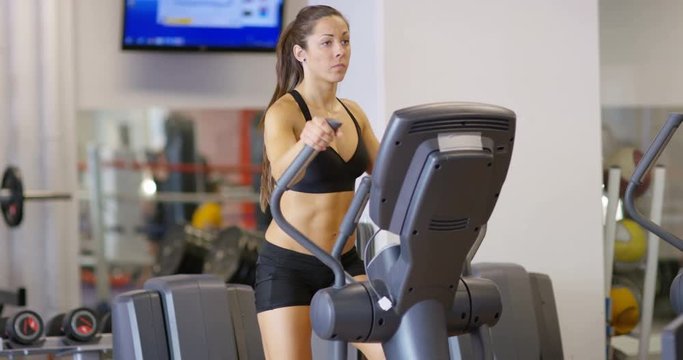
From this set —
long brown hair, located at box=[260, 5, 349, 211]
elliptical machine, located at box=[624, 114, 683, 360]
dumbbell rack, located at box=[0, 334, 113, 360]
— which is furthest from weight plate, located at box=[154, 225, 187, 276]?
elliptical machine, located at box=[624, 114, 683, 360]

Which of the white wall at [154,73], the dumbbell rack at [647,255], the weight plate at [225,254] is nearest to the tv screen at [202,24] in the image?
the white wall at [154,73]

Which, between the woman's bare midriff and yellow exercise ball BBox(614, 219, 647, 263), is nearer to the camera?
the woman's bare midriff

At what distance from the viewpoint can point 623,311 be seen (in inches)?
220

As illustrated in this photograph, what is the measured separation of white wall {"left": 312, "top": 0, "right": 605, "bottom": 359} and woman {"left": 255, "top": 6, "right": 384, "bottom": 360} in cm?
168

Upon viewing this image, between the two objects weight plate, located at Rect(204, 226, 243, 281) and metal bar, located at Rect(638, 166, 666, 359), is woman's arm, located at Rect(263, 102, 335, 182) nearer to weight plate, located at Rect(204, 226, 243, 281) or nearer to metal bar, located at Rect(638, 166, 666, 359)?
metal bar, located at Rect(638, 166, 666, 359)

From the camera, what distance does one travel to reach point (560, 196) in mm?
5238

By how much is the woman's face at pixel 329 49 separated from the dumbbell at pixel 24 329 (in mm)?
2024

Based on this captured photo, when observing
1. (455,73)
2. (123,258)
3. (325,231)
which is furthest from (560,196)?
(123,258)

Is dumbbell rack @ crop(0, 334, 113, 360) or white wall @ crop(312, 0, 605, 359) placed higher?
white wall @ crop(312, 0, 605, 359)

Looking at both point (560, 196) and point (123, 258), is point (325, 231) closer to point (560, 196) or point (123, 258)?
point (560, 196)

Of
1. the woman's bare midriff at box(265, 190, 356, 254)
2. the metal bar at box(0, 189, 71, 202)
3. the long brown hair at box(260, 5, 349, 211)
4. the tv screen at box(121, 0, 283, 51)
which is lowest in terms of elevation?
the metal bar at box(0, 189, 71, 202)

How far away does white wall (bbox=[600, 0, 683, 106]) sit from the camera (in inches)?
225

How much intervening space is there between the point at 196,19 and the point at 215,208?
1853mm

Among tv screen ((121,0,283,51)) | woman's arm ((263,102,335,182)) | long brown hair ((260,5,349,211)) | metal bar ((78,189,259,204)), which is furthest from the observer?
metal bar ((78,189,259,204))
